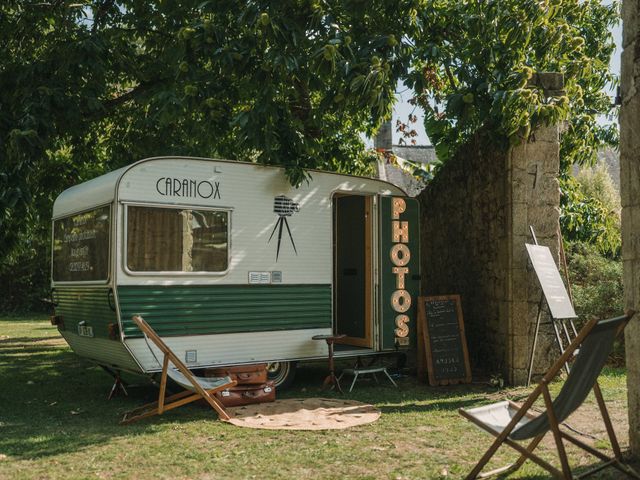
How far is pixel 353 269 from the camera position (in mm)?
9617

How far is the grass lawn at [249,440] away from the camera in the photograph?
5039 mm

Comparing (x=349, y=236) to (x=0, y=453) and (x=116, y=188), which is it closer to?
(x=116, y=188)

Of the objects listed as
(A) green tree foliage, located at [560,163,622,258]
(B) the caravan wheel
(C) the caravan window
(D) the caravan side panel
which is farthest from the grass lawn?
(A) green tree foliage, located at [560,163,622,258]

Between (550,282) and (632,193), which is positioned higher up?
(632,193)

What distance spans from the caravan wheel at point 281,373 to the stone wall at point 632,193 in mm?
4334

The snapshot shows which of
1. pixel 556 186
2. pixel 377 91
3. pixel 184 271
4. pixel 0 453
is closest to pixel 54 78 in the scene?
pixel 184 271

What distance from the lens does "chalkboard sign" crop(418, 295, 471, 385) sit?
854cm

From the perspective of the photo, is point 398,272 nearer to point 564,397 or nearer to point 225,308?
point 225,308

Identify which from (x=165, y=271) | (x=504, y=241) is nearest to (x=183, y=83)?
(x=165, y=271)

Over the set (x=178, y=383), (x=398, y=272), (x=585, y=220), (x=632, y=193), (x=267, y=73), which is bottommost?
(x=178, y=383)

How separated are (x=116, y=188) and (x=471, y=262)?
183 inches

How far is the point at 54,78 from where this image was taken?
386 inches

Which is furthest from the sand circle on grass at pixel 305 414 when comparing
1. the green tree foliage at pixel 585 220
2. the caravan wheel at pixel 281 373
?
the green tree foliage at pixel 585 220

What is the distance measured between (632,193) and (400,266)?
4.37 metres
